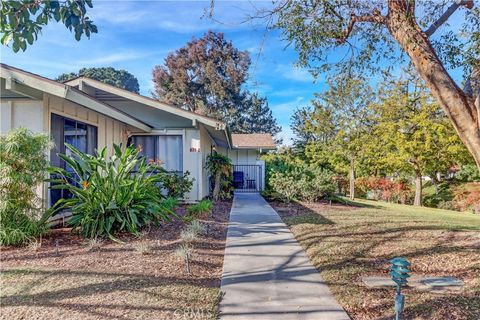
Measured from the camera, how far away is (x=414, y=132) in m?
17.8

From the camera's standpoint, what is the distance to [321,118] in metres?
20.2

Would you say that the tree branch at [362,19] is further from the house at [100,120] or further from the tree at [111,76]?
the tree at [111,76]

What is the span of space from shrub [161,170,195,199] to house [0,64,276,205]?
655 mm

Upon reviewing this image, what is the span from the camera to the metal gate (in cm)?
1991

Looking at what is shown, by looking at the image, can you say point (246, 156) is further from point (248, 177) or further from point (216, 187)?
point (216, 187)

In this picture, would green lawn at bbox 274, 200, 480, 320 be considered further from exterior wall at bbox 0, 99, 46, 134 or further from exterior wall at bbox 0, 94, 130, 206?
exterior wall at bbox 0, 99, 46, 134

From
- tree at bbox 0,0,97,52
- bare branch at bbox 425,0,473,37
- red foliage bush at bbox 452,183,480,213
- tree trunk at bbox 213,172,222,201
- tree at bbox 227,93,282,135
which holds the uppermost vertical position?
tree at bbox 227,93,282,135

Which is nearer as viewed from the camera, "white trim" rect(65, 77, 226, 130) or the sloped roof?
"white trim" rect(65, 77, 226, 130)

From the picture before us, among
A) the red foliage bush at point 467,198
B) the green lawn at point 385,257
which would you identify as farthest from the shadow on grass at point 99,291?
the red foliage bush at point 467,198

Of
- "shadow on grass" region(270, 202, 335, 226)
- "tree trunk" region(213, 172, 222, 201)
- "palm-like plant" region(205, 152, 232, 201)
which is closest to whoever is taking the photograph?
"shadow on grass" region(270, 202, 335, 226)

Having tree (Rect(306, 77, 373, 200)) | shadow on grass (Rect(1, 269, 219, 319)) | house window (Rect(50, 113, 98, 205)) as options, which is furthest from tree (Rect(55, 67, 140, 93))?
shadow on grass (Rect(1, 269, 219, 319))

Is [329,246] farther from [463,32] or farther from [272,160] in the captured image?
[272,160]

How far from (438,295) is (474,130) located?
7.07 ft

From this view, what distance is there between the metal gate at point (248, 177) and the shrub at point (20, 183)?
1436cm
